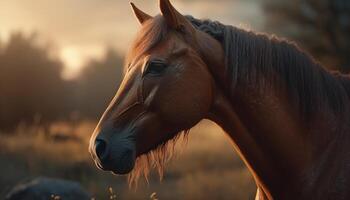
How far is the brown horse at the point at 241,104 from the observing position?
305cm

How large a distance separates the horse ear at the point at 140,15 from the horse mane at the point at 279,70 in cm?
34

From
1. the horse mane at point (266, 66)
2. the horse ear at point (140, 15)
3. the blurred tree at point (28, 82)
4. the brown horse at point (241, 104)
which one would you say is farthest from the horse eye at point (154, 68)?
the blurred tree at point (28, 82)

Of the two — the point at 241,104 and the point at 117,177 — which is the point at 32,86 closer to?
the point at 117,177

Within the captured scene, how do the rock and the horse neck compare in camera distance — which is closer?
the horse neck

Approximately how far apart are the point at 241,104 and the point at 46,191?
441cm

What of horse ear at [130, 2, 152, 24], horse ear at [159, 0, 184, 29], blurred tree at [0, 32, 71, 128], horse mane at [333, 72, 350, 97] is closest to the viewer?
horse ear at [159, 0, 184, 29]

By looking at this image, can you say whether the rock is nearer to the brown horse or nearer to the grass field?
the grass field

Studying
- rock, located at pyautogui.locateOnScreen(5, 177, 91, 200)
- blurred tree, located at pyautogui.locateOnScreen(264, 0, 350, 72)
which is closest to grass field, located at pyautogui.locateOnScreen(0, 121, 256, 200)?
rock, located at pyautogui.locateOnScreen(5, 177, 91, 200)

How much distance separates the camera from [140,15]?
3480mm

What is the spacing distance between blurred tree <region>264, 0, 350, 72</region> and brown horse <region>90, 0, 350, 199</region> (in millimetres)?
13084

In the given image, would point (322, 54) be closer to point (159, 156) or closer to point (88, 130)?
point (88, 130)

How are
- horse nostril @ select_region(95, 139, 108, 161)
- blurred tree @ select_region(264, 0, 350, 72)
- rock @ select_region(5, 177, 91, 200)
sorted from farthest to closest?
blurred tree @ select_region(264, 0, 350, 72) → rock @ select_region(5, 177, 91, 200) → horse nostril @ select_region(95, 139, 108, 161)

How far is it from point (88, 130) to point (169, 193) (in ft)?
17.6

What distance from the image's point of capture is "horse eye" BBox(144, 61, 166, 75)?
305 centimetres
